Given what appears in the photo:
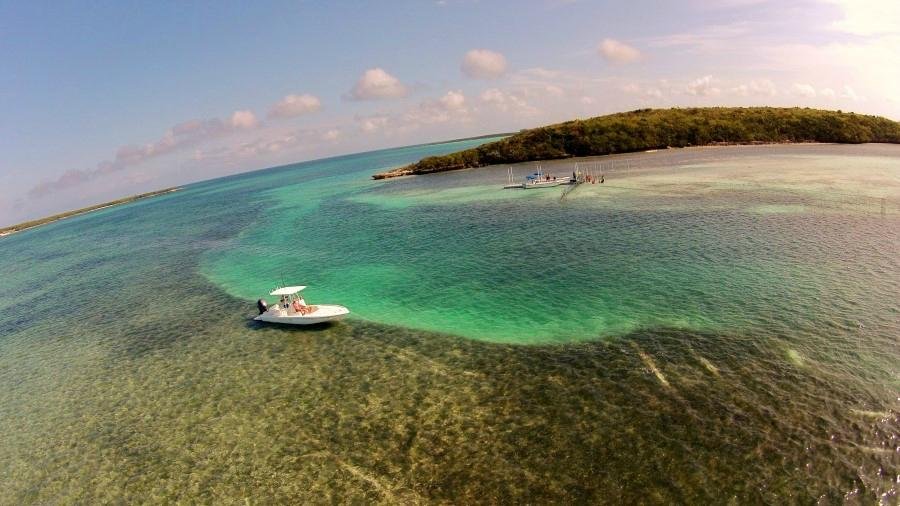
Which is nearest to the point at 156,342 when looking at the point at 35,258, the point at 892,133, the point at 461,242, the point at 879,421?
the point at 461,242

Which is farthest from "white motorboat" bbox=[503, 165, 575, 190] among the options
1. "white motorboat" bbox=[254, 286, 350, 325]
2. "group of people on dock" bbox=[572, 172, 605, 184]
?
"white motorboat" bbox=[254, 286, 350, 325]

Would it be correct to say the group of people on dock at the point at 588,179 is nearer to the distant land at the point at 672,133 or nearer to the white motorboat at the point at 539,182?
the white motorboat at the point at 539,182

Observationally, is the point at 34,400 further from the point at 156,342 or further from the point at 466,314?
the point at 466,314

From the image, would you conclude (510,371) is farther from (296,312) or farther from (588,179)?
(588,179)

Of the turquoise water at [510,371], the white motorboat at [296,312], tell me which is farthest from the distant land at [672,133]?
the white motorboat at [296,312]

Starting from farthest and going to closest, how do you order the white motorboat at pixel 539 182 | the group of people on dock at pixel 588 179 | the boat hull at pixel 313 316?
the white motorboat at pixel 539 182, the group of people on dock at pixel 588 179, the boat hull at pixel 313 316

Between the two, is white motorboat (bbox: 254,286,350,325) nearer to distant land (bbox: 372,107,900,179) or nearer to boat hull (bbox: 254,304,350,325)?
boat hull (bbox: 254,304,350,325)
